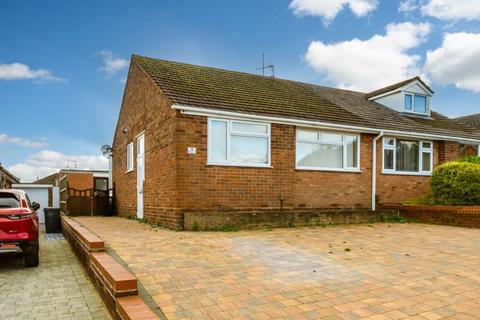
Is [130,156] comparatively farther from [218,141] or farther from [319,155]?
[319,155]

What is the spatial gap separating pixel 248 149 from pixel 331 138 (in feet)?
10.6

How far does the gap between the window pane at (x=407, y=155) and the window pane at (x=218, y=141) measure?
7141 millimetres

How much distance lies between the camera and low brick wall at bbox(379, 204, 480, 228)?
402 inches

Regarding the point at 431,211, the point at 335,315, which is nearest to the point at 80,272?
the point at 335,315

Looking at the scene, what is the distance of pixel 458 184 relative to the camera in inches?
439

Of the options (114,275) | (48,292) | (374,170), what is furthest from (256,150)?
(114,275)

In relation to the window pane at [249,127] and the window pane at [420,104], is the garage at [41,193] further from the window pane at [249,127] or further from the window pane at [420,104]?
the window pane at [420,104]

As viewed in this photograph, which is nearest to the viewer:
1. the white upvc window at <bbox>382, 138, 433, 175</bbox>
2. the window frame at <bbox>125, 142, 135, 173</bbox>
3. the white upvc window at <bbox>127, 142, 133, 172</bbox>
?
the white upvc window at <bbox>382, 138, 433, 175</bbox>

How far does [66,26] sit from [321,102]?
366 inches

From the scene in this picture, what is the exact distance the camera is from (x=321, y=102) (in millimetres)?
14320

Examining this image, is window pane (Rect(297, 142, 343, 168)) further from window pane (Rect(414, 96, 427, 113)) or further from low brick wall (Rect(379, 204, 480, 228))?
window pane (Rect(414, 96, 427, 113))

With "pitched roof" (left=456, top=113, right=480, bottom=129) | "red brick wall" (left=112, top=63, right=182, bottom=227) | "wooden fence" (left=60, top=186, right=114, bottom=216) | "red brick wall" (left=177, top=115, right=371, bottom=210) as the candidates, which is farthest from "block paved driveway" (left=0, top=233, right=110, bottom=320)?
"pitched roof" (left=456, top=113, right=480, bottom=129)

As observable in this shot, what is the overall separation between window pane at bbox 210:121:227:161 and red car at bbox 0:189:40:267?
468 cm

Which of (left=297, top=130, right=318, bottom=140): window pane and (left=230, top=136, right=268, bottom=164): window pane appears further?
(left=297, top=130, right=318, bottom=140): window pane
